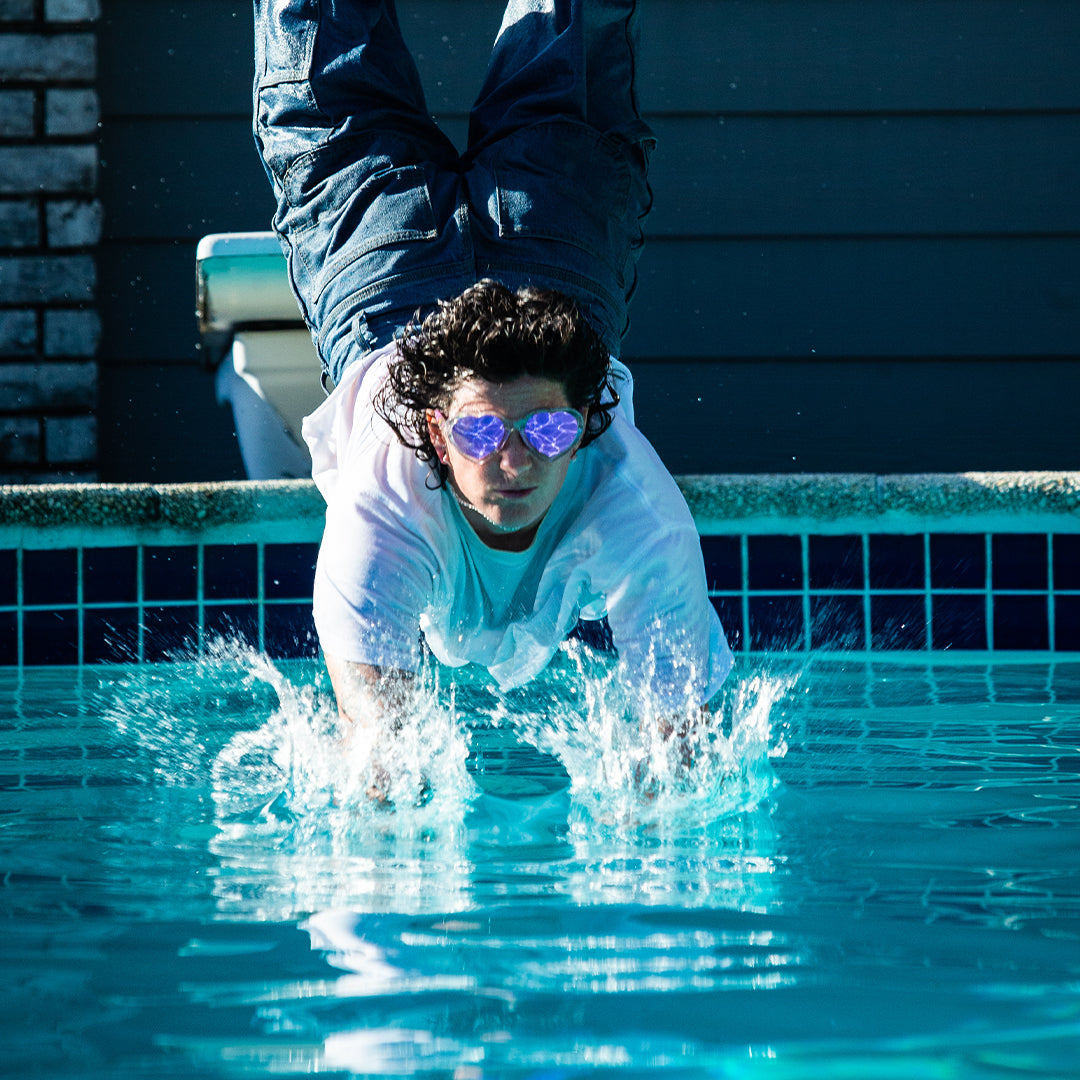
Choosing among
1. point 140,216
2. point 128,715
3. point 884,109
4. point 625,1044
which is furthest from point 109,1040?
point 884,109

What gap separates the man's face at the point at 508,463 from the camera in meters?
2.11

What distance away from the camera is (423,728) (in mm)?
2262

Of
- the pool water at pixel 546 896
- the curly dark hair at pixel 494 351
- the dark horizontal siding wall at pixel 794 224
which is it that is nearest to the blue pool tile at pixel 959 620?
the pool water at pixel 546 896

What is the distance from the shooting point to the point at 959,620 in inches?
150

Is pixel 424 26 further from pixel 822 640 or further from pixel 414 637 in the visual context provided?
pixel 414 637

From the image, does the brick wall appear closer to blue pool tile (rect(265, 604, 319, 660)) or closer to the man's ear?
blue pool tile (rect(265, 604, 319, 660))

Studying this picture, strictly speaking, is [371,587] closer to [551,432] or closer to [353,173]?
[551,432]

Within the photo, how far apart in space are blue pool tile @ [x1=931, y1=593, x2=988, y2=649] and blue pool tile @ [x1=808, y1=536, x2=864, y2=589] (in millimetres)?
209

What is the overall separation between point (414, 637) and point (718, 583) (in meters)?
1.72

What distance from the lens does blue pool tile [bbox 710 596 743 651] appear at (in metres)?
3.84

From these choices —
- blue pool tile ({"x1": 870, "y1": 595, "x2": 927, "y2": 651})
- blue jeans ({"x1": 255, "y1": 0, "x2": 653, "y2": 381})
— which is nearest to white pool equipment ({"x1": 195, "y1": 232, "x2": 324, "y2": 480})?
blue jeans ({"x1": 255, "y1": 0, "x2": 653, "y2": 381})

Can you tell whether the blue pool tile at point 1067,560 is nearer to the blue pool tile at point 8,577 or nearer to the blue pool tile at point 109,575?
the blue pool tile at point 109,575

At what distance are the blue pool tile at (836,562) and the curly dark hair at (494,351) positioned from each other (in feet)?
5.45

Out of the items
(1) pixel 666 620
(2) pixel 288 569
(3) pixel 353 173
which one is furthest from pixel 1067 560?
(3) pixel 353 173
